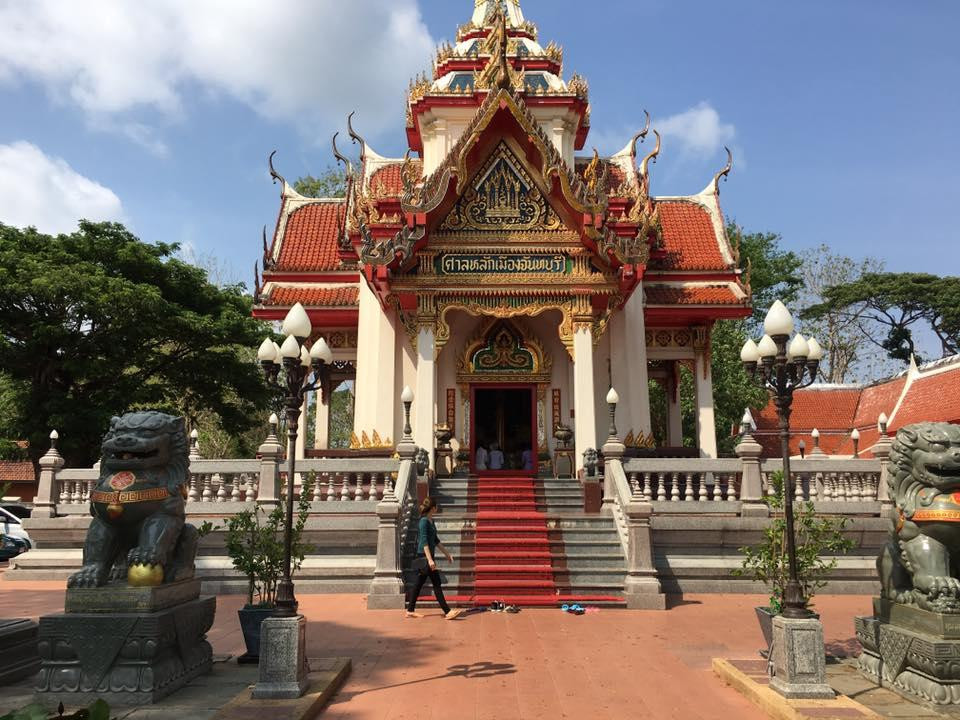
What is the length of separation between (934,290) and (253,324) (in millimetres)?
32847

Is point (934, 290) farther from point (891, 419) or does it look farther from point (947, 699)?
point (947, 699)

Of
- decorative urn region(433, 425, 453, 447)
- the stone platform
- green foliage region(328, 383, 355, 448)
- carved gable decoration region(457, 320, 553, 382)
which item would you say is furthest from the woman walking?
green foliage region(328, 383, 355, 448)

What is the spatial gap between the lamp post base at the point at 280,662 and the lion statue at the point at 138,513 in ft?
3.28

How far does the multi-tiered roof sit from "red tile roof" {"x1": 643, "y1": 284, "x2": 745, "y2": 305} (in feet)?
0.12

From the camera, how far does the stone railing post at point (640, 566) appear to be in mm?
8672

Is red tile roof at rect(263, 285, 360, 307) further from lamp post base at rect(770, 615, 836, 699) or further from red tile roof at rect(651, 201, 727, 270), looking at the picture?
lamp post base at rect(770, 615, 836, 699)

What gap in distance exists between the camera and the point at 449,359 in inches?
563

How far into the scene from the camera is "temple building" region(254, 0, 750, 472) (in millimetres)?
12672

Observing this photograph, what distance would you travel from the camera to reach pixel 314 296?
15.3 meters

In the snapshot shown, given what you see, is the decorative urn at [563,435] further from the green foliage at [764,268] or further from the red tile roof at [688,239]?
the green foliage at [764,268]

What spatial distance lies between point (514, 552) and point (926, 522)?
5612mm

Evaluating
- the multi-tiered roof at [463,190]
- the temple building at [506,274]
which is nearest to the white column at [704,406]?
the temple building at [506,274]

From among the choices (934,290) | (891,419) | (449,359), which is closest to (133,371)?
(449,359)

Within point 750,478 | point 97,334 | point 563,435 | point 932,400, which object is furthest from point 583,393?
point 932,400
